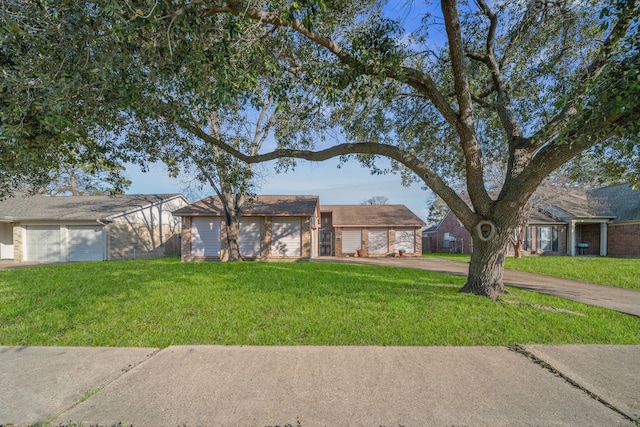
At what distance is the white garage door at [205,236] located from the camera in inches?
687

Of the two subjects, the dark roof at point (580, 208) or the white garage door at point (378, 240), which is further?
the white garage door at point (378, 240)

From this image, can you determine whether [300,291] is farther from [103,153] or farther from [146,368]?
[103,153]

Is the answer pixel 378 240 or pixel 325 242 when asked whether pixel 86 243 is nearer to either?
pixel 325 242

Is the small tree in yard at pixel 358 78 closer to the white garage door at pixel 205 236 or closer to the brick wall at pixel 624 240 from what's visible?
the white garage door at pixel 205 236

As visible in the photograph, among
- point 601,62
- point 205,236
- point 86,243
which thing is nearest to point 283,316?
point 601,62

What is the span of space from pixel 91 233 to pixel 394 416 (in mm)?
20241

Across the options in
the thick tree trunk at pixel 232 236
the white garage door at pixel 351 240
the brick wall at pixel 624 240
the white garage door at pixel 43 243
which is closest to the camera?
the thick tree trunk at pixel 232 236

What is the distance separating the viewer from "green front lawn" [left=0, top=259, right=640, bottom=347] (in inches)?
167

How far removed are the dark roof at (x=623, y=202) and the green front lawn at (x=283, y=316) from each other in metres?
19.3

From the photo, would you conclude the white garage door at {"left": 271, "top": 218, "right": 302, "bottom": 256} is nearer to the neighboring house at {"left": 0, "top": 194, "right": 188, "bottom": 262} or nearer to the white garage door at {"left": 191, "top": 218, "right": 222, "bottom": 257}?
the white garage door at {"left": 191, "top": 218, "right": 222, "bottom": 257}

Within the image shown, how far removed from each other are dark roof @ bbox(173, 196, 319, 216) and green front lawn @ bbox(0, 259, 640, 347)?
9585 mm

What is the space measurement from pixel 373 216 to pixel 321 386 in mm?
20121

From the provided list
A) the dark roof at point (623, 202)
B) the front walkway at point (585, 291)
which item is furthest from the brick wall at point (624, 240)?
the front walkway at point (585, 291)

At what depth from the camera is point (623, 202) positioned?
20.8 metres
